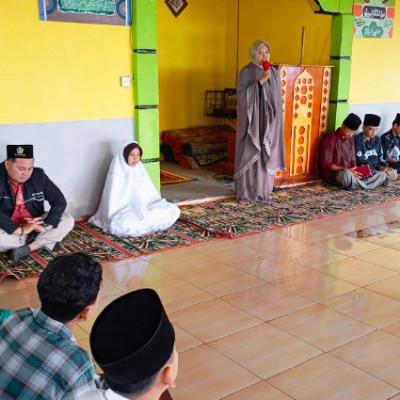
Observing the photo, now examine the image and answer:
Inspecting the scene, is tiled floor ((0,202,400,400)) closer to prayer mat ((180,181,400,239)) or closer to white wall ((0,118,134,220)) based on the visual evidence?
prayer mat ((180,181,400,239))

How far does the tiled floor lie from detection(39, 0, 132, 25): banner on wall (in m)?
2.11

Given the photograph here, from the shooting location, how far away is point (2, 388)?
54.6 inches

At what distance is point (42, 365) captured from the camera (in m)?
1.36

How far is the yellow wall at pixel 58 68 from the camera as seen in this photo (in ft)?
14.0

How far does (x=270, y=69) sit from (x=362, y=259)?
230 centimetres

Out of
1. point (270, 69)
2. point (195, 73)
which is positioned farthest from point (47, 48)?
point (195, 73)

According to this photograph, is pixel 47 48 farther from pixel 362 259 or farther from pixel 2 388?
pixel 2 388

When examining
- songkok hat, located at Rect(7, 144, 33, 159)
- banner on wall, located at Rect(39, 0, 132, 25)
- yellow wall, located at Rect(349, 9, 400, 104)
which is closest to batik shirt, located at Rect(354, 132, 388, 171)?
yellow wall, located at Rect(349, 9, 400, 104)

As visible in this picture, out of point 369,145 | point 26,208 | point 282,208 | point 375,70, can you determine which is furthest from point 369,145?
point 26,208

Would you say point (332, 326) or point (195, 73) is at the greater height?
point (195, 73)

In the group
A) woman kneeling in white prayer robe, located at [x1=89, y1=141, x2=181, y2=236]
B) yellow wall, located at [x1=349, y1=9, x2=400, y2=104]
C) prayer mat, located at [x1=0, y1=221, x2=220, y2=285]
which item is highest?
yellow wall, located at [x1=349, y1=9, x2=400, y2=104]

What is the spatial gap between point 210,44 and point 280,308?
6005 mm

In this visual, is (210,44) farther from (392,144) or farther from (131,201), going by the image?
(131,201)

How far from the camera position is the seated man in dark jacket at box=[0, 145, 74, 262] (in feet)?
12.6
